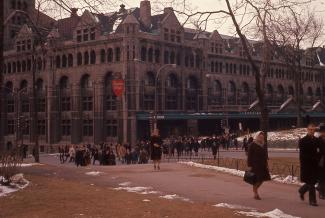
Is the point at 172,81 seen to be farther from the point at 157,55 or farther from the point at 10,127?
the point at 10,127

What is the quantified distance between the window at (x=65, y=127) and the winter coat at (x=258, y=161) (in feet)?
197

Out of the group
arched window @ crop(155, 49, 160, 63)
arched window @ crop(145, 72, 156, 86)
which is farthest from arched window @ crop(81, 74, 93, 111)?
arched window @ crop(155, 49, 160, 63)

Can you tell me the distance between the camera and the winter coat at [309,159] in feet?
42.0

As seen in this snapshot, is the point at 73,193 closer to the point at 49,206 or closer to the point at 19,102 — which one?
the point at 49,206

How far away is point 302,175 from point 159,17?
59787 millimetres

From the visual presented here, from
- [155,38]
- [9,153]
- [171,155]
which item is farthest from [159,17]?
[9,153]

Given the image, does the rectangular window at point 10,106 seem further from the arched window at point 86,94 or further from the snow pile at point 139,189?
the snow pile at point 139,189

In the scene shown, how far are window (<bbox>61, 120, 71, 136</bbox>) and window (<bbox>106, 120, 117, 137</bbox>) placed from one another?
7.74m

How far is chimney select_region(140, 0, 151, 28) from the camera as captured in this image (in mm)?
70000

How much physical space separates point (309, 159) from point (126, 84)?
5146 cm

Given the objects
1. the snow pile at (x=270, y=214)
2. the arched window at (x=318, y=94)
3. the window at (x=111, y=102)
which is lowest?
the snow pile at (x=270, y=214)

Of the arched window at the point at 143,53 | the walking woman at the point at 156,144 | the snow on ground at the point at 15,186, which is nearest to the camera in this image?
the snow on ground at the point at 15,186

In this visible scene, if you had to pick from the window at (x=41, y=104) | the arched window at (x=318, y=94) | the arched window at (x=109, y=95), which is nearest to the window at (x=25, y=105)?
the window at (x=41, y=104)

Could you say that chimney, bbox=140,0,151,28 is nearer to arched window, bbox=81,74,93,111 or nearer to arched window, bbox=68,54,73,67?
arched window, bbox=81,74,93,111
